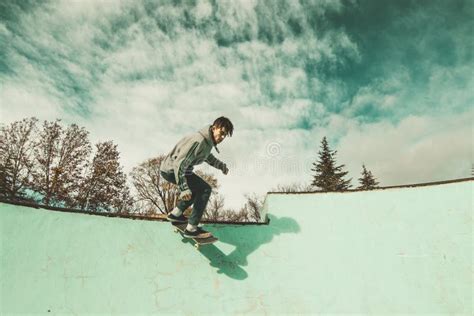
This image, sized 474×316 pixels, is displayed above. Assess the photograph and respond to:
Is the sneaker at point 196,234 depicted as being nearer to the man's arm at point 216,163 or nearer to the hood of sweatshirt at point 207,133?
the man's arm at point 216,163

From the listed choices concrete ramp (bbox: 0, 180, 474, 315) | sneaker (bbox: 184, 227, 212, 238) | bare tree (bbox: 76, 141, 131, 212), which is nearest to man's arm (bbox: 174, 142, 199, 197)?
sneaker (bbox: 184, 227, 212, 238)

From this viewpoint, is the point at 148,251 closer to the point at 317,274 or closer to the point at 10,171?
the point at 317,274

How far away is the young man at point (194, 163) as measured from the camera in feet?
12.3

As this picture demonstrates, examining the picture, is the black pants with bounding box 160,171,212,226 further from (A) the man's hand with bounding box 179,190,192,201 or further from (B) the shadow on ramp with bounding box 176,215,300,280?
(B) the shadow on ramp with bounding box 176,215,300,280

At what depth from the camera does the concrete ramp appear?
132 inches

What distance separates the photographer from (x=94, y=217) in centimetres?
396

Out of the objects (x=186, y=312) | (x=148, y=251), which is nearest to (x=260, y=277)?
(x=186, y=312)

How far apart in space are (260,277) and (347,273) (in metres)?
1.33

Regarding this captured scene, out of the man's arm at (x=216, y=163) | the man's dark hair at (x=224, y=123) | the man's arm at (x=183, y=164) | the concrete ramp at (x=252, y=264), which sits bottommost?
the concrete ramp at (x=252, y=264)

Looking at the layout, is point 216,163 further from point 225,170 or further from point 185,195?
point 185,195

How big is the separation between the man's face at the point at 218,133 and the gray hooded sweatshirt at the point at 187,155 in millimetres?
62

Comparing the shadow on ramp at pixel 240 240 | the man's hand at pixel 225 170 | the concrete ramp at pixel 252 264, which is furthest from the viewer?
the man's hand at pixel 225 170

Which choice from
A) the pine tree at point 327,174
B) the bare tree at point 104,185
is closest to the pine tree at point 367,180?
the pine tree at point 327,174

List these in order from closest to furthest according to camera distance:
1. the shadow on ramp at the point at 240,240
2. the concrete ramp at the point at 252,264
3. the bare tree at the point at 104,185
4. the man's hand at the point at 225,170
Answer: the concrete ramp at the point at 252,264 < the shadow on ramp at the point at 240,240 < the man's hand at the point at 225,170 < the bare tree at the point at 104,185
